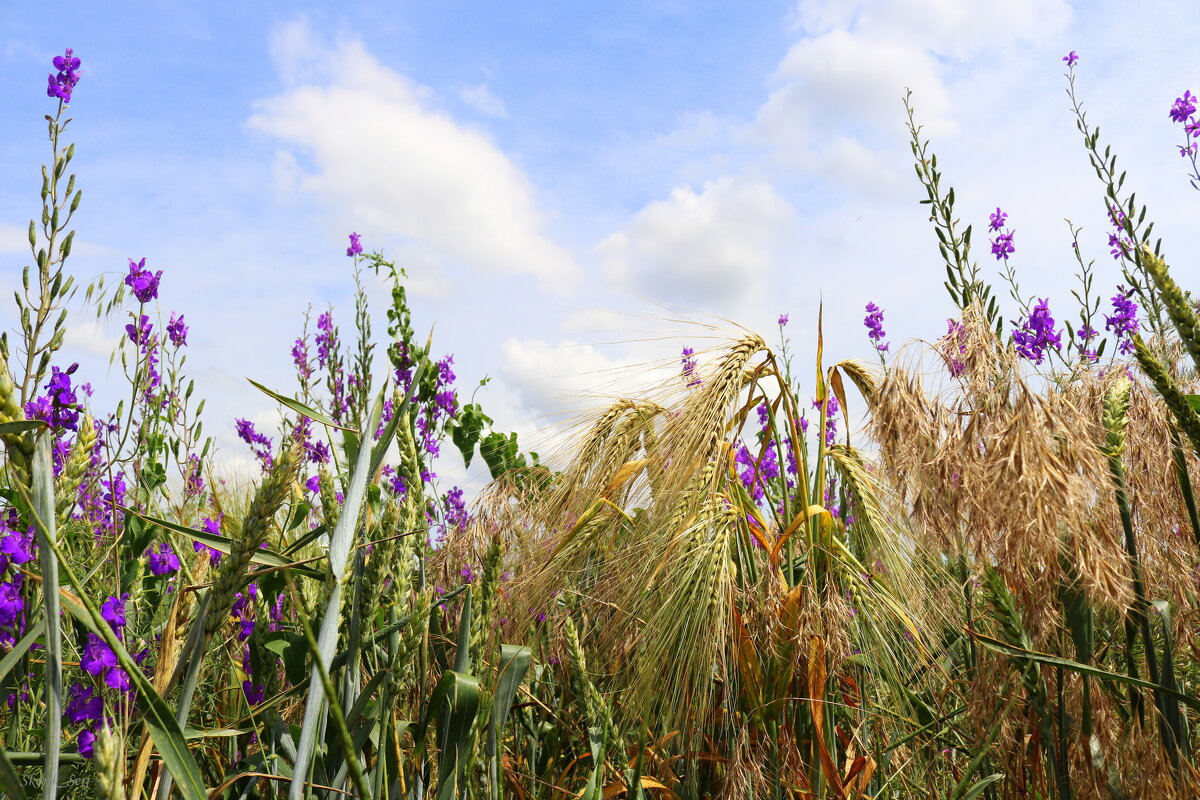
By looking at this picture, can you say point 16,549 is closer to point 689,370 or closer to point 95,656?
point 95,656

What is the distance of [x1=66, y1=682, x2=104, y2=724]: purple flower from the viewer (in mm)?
1379

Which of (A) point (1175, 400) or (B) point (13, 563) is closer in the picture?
(A) point (1175, 400)

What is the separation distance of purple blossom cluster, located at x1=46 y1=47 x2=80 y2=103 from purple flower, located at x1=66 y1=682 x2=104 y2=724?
185cm

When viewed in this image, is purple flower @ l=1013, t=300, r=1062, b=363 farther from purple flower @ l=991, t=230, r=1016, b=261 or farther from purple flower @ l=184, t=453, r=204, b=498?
purple flower @ l=184, t=453, r=204, b=498

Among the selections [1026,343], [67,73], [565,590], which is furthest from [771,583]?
[67,73]

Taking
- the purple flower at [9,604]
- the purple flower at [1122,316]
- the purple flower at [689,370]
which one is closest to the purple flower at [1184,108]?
the purple flower at [1122,316]

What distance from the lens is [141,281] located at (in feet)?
10.0

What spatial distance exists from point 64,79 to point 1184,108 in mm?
4987

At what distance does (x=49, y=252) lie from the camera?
7.29ft

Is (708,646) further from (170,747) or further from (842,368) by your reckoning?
(170,747)

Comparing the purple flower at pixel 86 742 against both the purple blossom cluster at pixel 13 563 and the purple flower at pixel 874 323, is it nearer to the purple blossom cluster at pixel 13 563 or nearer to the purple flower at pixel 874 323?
the purple blossom cluster at pixel 13 563

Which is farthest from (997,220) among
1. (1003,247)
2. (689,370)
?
(689,370)

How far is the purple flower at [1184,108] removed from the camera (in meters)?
4.28

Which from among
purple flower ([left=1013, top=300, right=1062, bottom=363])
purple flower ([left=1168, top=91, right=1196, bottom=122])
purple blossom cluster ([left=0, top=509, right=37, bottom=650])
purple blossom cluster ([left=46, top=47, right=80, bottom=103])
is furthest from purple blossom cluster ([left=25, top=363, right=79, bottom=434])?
purple flower ([left=1168, top=91, right=1196, bottom=122])
